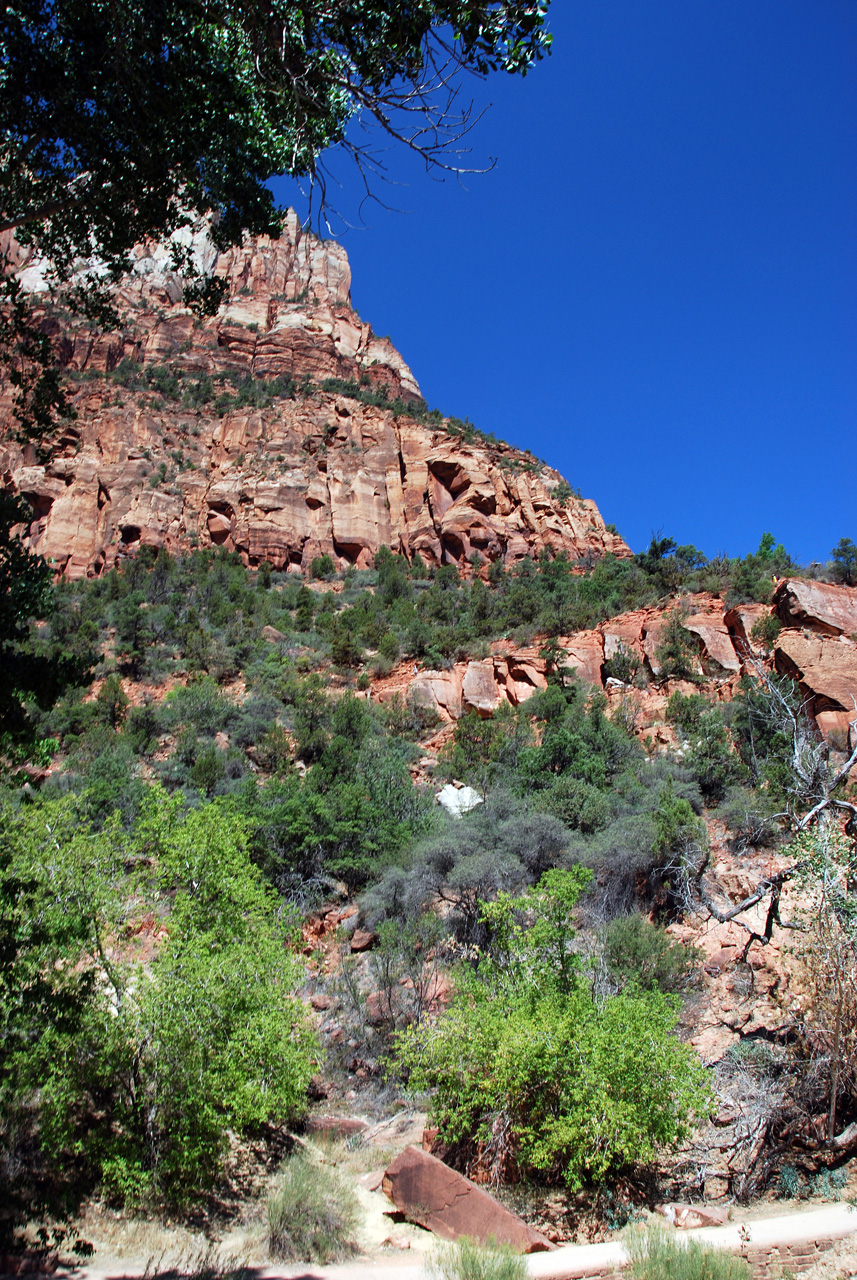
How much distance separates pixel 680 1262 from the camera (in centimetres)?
563

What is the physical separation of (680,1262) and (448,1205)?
276 cm

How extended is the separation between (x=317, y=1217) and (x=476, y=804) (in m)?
11.2

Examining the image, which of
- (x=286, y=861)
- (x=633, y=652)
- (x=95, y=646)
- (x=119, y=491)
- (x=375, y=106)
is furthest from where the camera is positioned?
(x=119, y=491)

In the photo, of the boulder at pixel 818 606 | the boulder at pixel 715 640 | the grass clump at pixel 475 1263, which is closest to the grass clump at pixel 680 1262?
the grass clump at pixel 475 1263

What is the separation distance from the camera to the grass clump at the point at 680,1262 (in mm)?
5469

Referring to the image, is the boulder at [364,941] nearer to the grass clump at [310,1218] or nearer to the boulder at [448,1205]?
the grass clump at [310,1218]

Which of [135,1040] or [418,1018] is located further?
[418,1018]

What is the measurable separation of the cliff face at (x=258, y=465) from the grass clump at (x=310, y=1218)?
3356cm

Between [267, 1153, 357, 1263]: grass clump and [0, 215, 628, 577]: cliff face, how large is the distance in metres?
33.6

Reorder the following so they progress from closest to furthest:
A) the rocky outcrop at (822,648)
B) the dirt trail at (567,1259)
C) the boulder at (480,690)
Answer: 1. the dirt trail at (567,1259)
2. the rocky outcrop at (822,648)
3. the boulder at (480,690)

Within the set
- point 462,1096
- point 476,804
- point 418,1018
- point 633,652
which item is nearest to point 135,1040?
point 462,1096

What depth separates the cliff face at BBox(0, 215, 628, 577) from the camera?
39344 millimetres

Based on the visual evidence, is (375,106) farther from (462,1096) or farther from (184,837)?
(462,1096)

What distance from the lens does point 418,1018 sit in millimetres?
11609
